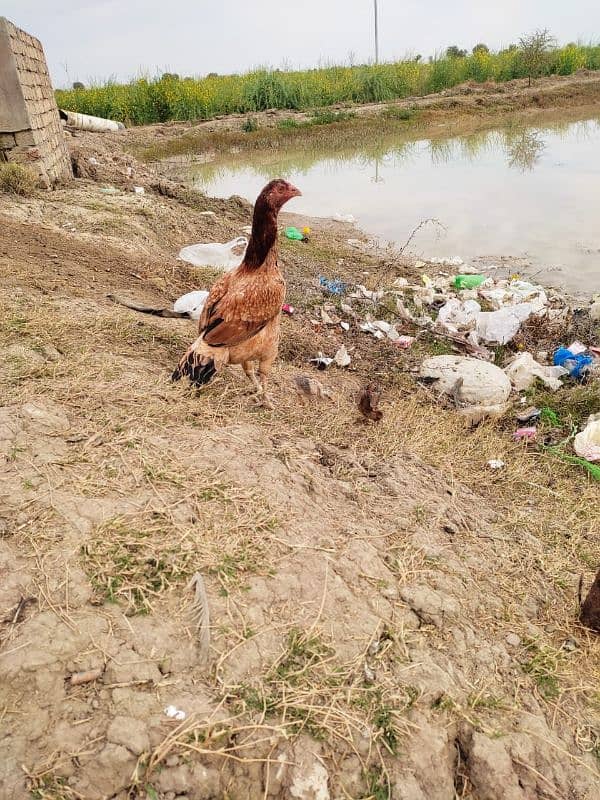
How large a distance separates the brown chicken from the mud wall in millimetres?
5326

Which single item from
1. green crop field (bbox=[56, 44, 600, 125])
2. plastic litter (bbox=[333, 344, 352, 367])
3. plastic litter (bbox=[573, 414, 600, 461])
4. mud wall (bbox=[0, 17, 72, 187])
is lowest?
→ plastic litter (bbox=[573, 414, 600, 461])

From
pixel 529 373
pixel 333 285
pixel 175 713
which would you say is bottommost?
pixel 529 373

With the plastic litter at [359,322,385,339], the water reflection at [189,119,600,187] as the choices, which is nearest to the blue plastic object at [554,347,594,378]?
the plastic litter at [359,322,385,339]

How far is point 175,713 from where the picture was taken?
137 cm

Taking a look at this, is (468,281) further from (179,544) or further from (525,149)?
(525,149)

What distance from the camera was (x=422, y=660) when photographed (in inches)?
67.9

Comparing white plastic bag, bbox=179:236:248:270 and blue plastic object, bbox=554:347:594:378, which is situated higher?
white plastic bag, bbox=179:236:248:270

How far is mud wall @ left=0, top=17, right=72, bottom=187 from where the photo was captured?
6.32m

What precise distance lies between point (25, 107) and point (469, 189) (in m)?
9.01

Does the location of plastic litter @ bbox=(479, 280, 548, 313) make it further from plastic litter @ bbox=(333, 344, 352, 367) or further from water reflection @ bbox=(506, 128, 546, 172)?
water reflection @ bbox=(506, 128, 546, 172)

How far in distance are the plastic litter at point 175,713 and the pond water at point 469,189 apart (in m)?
6.98

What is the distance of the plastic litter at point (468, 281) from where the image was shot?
6.47 metres

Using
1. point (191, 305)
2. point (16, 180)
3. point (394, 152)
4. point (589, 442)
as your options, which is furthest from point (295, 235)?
point (394, 152)

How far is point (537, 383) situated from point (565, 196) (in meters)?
7.94
